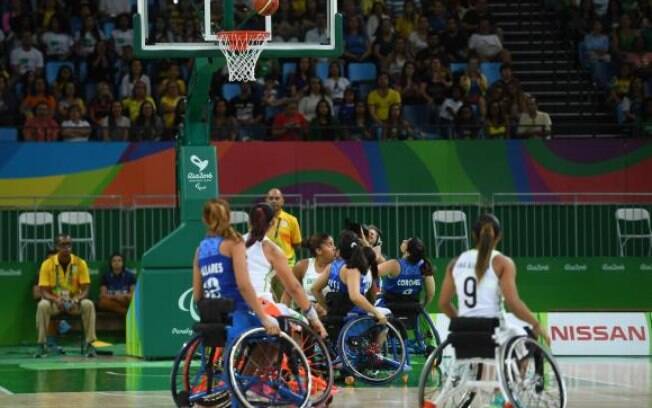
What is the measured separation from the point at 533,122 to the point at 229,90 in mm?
5291

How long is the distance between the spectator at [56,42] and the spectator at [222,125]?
3299mm

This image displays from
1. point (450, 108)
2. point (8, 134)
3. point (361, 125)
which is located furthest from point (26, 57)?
point (450, 108)

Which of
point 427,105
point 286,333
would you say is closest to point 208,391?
point 286,333

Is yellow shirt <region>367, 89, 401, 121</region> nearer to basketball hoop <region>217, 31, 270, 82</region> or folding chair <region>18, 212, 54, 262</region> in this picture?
folding chair <region>18, 212, 54, 262</region>

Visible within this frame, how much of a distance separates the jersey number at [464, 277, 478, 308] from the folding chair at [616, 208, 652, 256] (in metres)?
13.9

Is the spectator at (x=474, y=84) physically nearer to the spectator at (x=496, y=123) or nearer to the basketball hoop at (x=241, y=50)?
the spectator at (x=496, y=123)

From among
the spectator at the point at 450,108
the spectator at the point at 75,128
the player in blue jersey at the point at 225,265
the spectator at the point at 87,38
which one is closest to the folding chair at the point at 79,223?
the spectator at the point at 75,128

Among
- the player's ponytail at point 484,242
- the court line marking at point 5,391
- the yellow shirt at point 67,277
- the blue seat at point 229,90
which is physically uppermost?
the blue seat at point 229,90

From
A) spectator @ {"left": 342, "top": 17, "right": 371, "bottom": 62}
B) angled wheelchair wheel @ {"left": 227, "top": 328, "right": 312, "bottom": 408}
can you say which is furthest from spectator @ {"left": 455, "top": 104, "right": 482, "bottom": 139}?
angled wheelchair wheel @ {"left": 227, "top": 328, "right": 312, "bottom": 408}

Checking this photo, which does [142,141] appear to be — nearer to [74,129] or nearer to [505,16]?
[74,129]

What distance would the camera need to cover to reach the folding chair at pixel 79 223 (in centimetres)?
2550

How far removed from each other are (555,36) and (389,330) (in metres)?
14.6

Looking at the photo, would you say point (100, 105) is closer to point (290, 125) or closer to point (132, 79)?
point (132, 79)

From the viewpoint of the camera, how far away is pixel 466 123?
27297 millimetres
